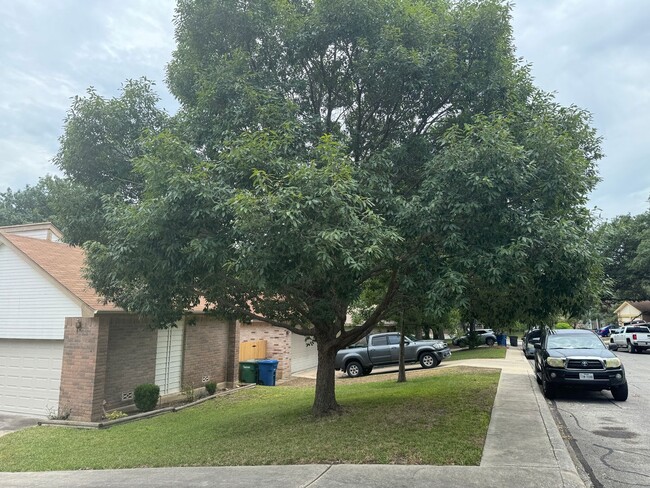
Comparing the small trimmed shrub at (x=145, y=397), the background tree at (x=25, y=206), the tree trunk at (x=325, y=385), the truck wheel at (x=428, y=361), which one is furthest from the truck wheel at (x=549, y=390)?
the background tree at (x=25, y=206)

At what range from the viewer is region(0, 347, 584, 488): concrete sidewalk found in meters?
5.65

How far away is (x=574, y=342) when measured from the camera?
42.2 feet

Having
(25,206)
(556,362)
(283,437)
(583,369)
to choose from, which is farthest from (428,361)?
(25,206)

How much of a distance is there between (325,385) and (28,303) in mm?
8534

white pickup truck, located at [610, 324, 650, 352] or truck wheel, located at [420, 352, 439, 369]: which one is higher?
white pickup truck, located at [610, 324, 650, 352]

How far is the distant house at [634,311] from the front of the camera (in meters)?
54.6

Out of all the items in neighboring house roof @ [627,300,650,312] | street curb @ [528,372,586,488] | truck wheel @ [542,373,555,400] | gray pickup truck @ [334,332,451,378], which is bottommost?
street curb @ [528,372,586,488]

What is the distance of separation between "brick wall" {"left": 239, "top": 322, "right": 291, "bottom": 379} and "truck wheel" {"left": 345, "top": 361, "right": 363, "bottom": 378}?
104 inches

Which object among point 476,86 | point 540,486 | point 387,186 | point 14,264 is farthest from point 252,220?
point 14,264

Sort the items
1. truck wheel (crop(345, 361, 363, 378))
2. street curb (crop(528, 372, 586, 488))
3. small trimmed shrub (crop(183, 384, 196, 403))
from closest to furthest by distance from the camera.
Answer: street curb (crop(528, 372, 586, 488)), small trimmed shrub (crop(183, 384, 196, 403)), truck wheel (crop(345, 361, 363, 378))

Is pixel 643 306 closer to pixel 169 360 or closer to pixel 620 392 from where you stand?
pixel 620 392

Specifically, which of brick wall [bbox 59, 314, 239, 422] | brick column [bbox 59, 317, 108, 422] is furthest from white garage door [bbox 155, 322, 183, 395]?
brick column [bbox 59, 317, 108, 422]

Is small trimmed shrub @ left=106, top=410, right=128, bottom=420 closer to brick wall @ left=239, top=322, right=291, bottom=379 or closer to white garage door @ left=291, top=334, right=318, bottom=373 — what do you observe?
brick wall @ left=239, top=322, right=291, bottom=379

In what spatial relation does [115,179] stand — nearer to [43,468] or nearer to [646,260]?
[43,468]
